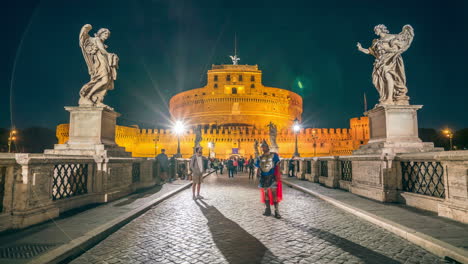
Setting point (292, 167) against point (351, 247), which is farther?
point (292, 167)

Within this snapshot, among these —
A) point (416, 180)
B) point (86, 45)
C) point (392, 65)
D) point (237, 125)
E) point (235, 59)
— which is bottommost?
point (416, 180)

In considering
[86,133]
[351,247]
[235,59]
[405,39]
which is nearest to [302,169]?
[405,39]

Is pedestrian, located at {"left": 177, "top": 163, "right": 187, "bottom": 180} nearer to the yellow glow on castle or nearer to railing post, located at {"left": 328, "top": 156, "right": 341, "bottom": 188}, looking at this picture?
railing post, located at {"left": 328, "top": 156, "right": 341, "bottom": 188}

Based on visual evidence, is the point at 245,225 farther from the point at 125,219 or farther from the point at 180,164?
the point at 180,164

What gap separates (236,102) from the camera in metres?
58.8

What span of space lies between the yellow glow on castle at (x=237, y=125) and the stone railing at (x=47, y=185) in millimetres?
34255

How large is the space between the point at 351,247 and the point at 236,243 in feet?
4.84

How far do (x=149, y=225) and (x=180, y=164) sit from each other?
499 inches

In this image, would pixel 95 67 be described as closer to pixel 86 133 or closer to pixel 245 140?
pixel 86 133

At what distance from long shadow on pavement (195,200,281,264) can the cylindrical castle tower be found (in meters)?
52.0

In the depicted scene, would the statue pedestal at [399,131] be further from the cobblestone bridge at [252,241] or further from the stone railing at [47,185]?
the stone railing at [47,185]

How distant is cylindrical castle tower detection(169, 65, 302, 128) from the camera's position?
193ft

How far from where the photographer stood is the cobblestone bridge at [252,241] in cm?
307

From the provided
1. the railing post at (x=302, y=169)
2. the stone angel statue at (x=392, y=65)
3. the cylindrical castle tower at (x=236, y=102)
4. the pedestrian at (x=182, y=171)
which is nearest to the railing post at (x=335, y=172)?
the stone angel statue at (x=392, y=65)
